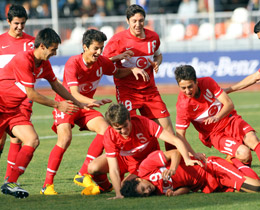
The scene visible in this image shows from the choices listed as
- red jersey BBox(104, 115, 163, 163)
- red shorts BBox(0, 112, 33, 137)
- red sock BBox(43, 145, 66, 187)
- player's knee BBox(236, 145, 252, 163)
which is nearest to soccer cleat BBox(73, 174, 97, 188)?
red sock BBox(43, 145, 66, 187)

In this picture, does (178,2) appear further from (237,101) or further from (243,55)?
(237,101)

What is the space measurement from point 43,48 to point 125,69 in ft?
6.12

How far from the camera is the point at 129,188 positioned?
645 centimetres

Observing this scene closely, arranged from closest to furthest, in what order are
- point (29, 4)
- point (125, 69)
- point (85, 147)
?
point (125, 69)
point (85, 147)
point (29, 4)

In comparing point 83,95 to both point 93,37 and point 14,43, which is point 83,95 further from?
point 14,43

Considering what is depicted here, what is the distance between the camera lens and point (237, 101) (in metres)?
17.9

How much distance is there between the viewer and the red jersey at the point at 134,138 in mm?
6613

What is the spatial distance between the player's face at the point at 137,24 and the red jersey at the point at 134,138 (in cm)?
200

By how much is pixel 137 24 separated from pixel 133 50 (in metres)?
0.40

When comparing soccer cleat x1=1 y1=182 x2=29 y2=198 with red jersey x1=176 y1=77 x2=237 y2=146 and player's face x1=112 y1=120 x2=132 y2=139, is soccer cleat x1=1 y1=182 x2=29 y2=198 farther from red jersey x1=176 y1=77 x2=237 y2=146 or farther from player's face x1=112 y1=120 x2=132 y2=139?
red jersey x1=176 y1=77 x2=237 y2=146

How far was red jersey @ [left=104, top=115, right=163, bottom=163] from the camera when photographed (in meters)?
6.61

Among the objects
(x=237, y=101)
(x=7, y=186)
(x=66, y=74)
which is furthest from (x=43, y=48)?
(x=237, y=101)

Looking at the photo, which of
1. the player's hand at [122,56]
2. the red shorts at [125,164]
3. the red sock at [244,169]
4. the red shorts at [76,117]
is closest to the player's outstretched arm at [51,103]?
the red shorts at [76,117]

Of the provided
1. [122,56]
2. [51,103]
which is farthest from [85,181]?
[122,56]
